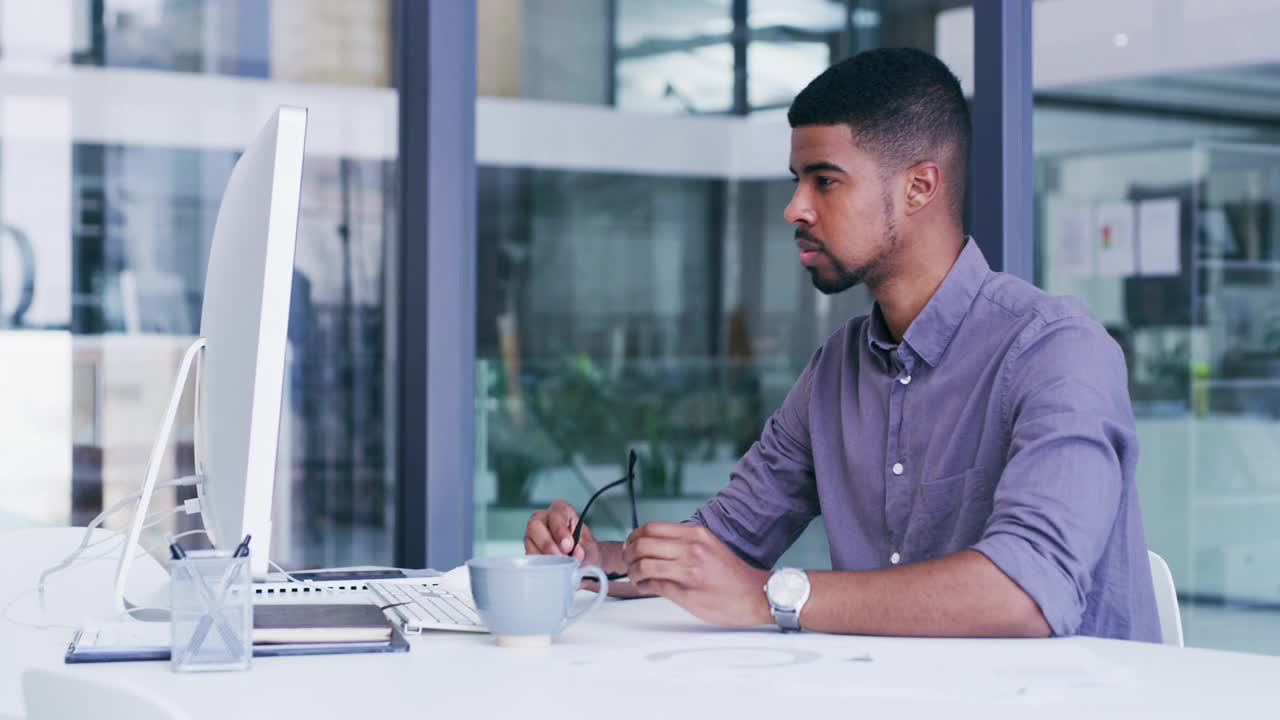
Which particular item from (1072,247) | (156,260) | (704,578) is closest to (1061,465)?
(704,578)

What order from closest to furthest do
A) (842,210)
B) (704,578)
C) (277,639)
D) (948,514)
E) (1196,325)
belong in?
(277,639) → (704,578) → (948,514) → (842,210) → (1196,325)

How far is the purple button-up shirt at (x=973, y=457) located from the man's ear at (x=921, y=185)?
3.7 inches

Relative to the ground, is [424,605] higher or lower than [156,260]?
lower

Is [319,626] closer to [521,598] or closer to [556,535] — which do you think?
[521,598]

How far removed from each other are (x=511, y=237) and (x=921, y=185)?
3.54m

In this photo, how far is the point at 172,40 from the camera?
402 centimetres

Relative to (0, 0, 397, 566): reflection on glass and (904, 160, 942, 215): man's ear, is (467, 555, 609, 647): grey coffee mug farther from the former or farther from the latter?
(0, 0, 397, 566): reflection on glass

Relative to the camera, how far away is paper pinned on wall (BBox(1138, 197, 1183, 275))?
11.9 ft

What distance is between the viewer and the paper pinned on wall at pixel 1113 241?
3.70 metres

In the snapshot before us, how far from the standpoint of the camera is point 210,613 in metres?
1.25

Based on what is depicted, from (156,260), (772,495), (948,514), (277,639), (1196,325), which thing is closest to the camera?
(277,639)

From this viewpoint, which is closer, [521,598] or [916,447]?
[521,598]

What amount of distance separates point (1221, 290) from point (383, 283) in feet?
7.78

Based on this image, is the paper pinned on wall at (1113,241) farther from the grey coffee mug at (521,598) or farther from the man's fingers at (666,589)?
the grey coffee mug at (521,598)
